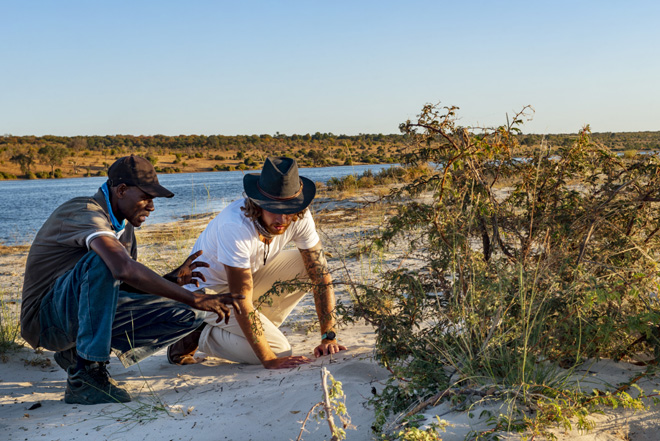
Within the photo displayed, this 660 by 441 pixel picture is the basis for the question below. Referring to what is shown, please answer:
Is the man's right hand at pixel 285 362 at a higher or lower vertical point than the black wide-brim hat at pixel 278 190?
lower

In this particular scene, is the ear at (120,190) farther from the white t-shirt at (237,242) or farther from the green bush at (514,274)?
the green bush at (514,274)

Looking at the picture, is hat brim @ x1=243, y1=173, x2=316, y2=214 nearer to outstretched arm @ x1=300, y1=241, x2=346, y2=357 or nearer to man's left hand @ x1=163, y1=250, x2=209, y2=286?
outstretched arm @ x1=300, y1=241, x2=346, y2=357

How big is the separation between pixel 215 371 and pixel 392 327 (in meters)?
1.46

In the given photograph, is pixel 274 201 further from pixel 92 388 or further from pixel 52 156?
pixel 52 156

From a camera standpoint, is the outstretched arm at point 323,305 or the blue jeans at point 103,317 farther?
the outstretched arm at point 323,305

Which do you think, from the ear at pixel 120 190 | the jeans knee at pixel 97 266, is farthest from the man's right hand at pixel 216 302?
the ear at pixel 120 190

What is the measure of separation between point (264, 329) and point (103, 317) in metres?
1.07

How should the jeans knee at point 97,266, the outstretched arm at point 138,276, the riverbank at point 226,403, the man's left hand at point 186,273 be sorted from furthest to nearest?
the man's left hand at point 186,273
the jeans knee at point 97,266
the outstretched arm at point 138,276
the riverbank at point 226,403

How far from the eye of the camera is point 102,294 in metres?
3.09

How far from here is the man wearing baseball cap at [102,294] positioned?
10.0 ft

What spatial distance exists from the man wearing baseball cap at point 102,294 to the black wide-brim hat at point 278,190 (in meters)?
0.59

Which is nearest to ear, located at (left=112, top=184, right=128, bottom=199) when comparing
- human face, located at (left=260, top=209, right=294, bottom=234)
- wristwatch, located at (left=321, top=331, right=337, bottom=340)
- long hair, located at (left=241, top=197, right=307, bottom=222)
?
long hair, located at (left=241, top=197, right=307, bottom=222)

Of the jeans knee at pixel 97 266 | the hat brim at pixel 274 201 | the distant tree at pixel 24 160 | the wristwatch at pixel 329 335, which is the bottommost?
the wristwatch at pixel 329 335

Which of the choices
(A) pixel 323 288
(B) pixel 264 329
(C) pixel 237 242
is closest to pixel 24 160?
(B) pixel 264 329
